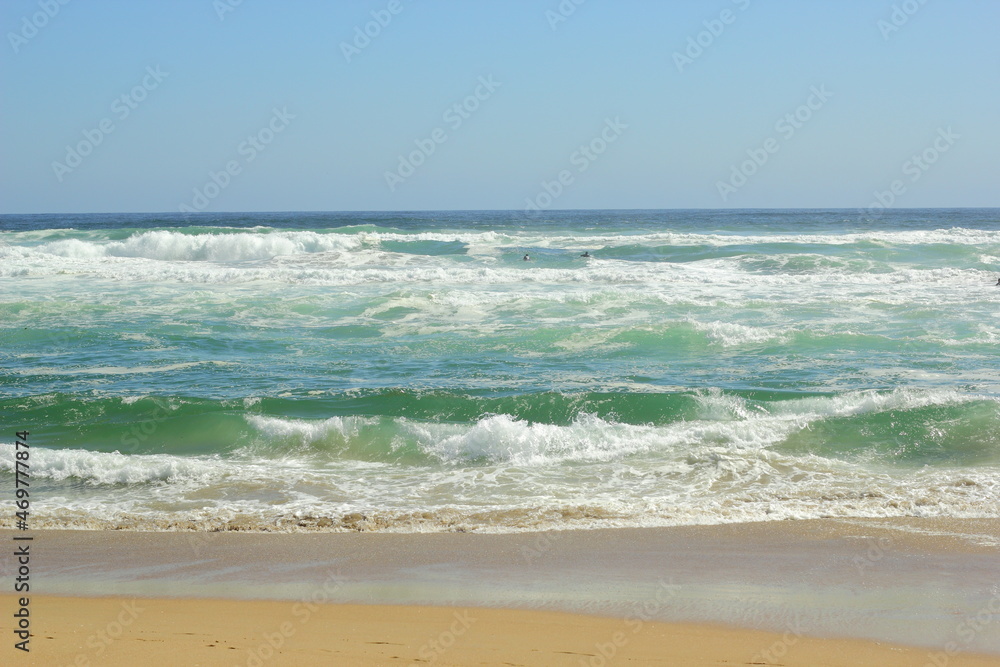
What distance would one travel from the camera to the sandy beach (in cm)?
391

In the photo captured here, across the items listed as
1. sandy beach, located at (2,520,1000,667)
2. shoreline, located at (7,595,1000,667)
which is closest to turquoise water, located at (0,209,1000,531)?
sandy beach, located at (2,520,1000,667)

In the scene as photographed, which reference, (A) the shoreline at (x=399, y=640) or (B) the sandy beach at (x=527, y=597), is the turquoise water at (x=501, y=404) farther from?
(A) the shoreline at (x=399, y=640)

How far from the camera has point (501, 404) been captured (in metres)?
9.17

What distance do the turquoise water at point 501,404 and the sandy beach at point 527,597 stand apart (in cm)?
45

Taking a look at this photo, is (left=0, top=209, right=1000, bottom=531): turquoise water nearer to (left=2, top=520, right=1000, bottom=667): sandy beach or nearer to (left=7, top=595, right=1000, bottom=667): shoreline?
(left=2, top=520, right=1000, bottom=667): sandy beach

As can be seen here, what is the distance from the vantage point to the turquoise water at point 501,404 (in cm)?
650

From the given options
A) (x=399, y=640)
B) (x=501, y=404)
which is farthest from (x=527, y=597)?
(x=501, y=404)

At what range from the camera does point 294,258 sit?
97.7 feet

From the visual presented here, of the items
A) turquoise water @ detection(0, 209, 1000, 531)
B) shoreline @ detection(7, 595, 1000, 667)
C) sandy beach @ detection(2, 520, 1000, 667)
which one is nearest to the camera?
shoreline @ detection(7, 595, 1000, 667)

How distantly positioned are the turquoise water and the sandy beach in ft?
1.47

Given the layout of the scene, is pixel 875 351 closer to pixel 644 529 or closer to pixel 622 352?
pixel 622 352

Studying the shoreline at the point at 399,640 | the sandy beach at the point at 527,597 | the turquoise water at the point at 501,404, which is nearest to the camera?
the shoreline at the point at 399,640

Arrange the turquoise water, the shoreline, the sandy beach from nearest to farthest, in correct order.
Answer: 1. the shoreline
2. the sandy beach
3. the turquoise water

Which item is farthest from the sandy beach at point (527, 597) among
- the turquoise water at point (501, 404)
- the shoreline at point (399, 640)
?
the turquoise water at point (501, 404)
